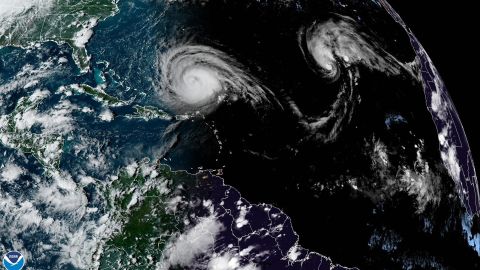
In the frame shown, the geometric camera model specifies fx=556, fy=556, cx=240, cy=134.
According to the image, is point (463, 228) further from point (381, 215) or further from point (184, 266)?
point (184, 266)

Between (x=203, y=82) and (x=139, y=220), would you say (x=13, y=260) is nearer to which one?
(x=139, y=220)

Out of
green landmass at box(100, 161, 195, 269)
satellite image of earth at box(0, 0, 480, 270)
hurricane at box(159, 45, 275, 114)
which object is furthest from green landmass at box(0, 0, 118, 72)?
green landmass at box(100, 161, 195, 269)

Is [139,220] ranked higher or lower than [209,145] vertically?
lower

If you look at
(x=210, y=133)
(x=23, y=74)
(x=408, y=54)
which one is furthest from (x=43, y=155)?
(x=408, y=54)

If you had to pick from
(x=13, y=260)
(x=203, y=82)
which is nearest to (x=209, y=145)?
(x=203, y=82)

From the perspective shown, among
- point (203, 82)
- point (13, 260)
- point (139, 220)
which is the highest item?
point (203, 82)

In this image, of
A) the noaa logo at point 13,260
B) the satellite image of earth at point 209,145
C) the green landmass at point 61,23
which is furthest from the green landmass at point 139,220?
the green landmass at point 61,23
